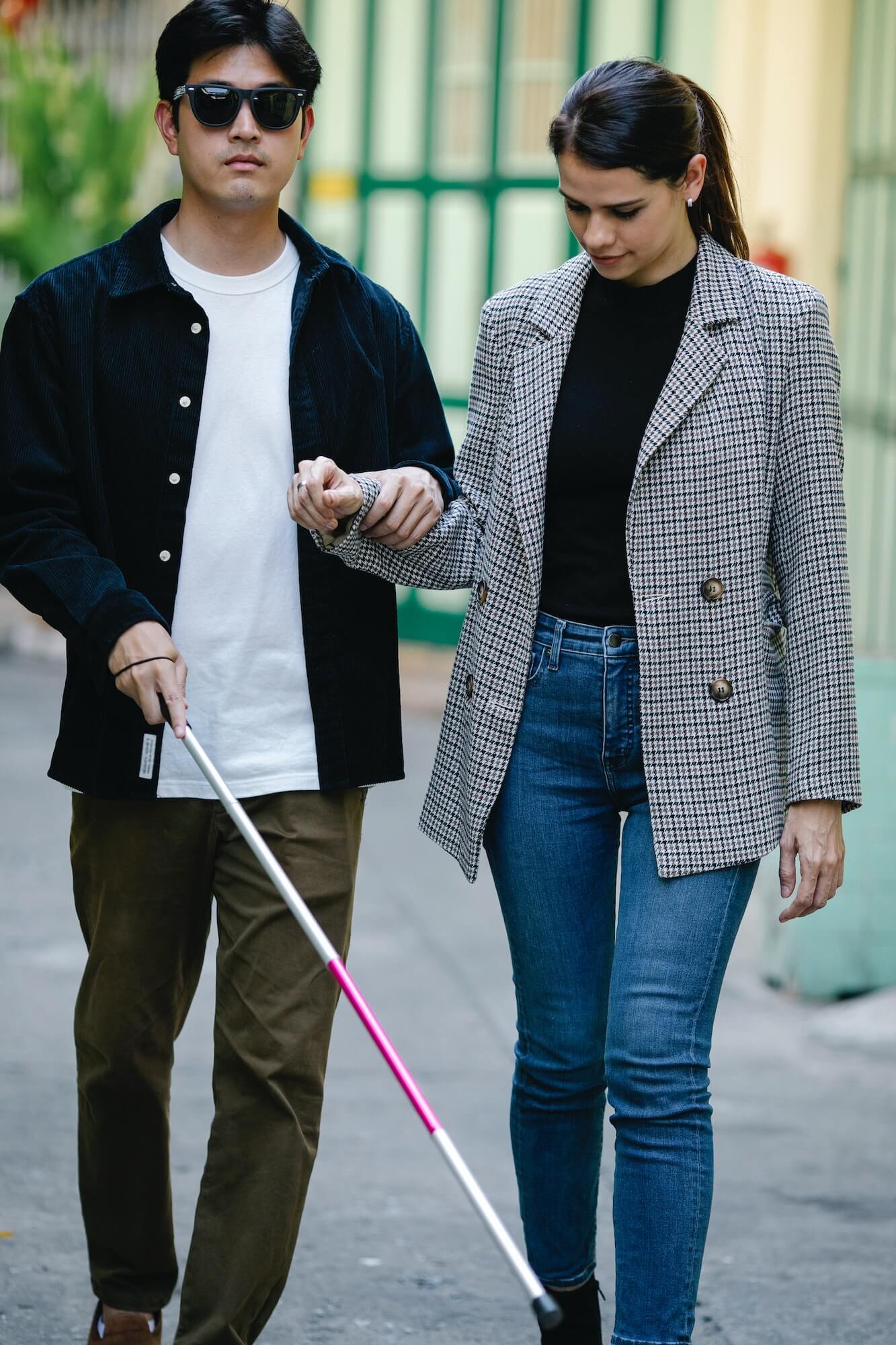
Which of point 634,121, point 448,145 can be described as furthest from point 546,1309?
point 448,145

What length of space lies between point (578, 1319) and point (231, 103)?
193cm

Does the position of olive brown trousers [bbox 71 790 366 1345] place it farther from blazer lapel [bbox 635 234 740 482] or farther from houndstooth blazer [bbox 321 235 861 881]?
blazer lapel [bbox 635 234 740 482]

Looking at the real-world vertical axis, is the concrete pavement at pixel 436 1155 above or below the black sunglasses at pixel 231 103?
below

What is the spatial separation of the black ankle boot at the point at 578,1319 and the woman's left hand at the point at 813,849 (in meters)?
0.70

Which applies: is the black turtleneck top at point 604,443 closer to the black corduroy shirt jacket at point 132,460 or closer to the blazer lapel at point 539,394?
the blazer lapel at point 539,394

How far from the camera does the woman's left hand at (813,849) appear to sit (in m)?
2.98

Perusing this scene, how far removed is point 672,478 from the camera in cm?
298

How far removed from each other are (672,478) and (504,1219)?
188cm

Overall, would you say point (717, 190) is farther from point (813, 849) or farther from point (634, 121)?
point (813, 849)

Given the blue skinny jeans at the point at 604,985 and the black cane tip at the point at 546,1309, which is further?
the blue skinny jeans at the point at 604,985

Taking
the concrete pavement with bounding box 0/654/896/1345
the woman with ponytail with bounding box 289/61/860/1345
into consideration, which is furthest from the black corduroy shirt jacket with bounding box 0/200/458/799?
the concrete pavement with bounding box 0/654/896/1345

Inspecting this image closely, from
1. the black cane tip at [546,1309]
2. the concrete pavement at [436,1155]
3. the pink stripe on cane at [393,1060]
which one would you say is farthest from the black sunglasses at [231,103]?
the concrete pavement at [436,1155]

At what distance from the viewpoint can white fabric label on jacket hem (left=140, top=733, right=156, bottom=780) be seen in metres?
3.07

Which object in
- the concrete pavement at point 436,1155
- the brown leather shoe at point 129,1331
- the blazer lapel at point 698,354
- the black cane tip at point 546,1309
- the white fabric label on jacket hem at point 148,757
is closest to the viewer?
the black cane tip at point 546,1309
